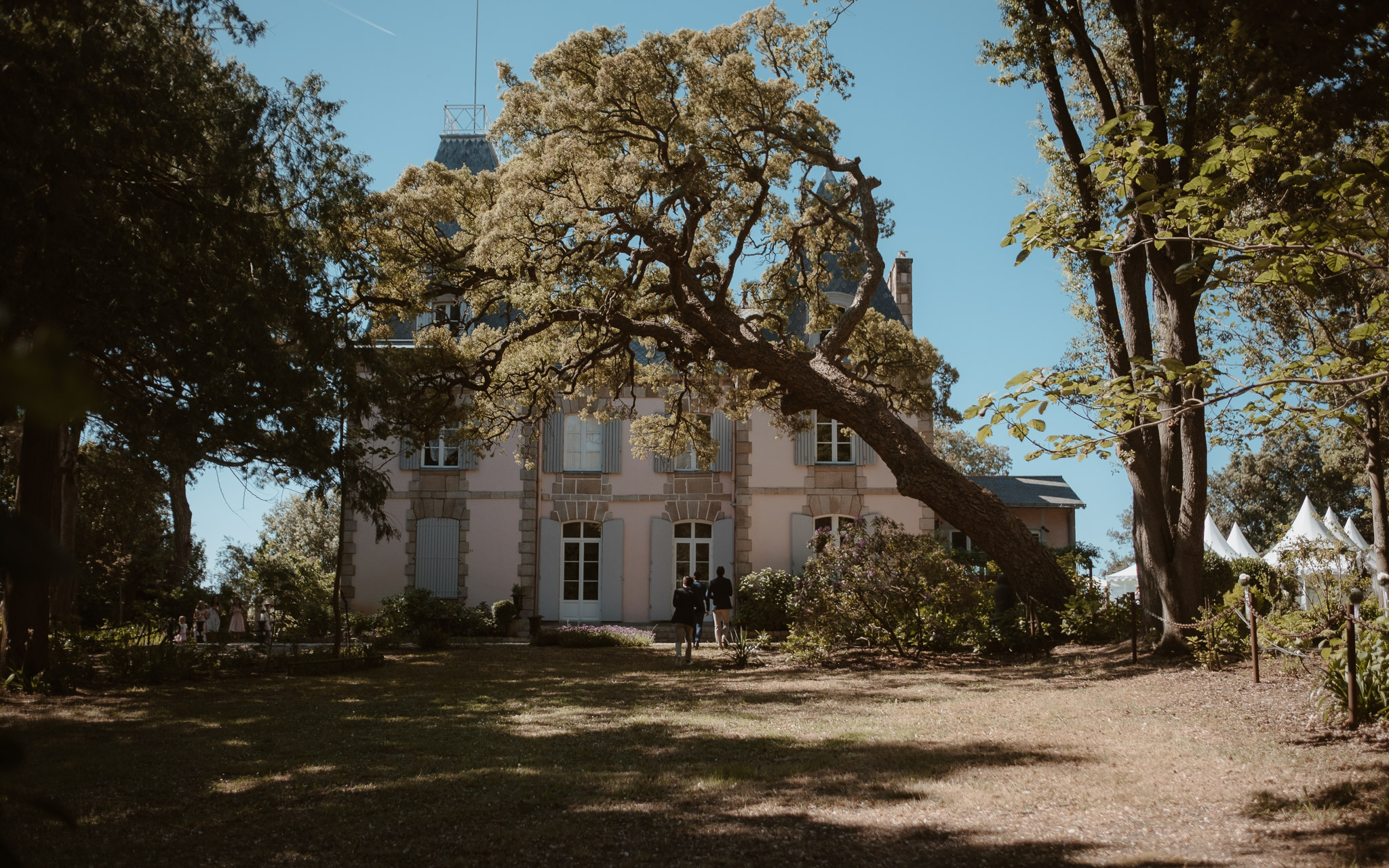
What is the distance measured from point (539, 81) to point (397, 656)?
833 centimetres

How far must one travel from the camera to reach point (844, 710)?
8062mm

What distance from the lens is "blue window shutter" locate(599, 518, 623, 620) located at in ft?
69.1

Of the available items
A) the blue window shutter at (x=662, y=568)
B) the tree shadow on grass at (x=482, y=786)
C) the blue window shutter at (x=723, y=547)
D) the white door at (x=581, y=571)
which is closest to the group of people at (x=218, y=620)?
the white door at (x=581, y=571)

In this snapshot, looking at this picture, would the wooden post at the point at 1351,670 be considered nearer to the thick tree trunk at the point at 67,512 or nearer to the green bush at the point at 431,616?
the thick tree trunk at the point at 67,512

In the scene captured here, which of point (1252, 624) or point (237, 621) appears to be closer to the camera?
point (1252, 624)

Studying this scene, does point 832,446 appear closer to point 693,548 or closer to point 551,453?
point 693,548

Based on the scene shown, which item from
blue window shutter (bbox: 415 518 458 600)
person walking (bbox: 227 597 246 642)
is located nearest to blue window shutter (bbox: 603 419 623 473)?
blue window shutter (bbox: 415 518 458 600)

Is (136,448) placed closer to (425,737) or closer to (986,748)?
(425,737)

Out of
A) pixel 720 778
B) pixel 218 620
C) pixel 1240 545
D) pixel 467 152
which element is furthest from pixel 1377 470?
pixel 467 152

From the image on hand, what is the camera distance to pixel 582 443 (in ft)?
71.3

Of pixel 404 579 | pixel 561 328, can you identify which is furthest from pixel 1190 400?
pixel 404 579

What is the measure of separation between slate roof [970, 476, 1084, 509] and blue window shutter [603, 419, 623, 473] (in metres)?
9.86

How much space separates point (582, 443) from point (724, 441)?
3175 millimetres

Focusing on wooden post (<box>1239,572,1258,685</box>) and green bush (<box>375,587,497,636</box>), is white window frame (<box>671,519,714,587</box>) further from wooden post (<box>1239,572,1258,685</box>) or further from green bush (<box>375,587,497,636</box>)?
wooden post (<box>1239,572,1258,685</box>)
